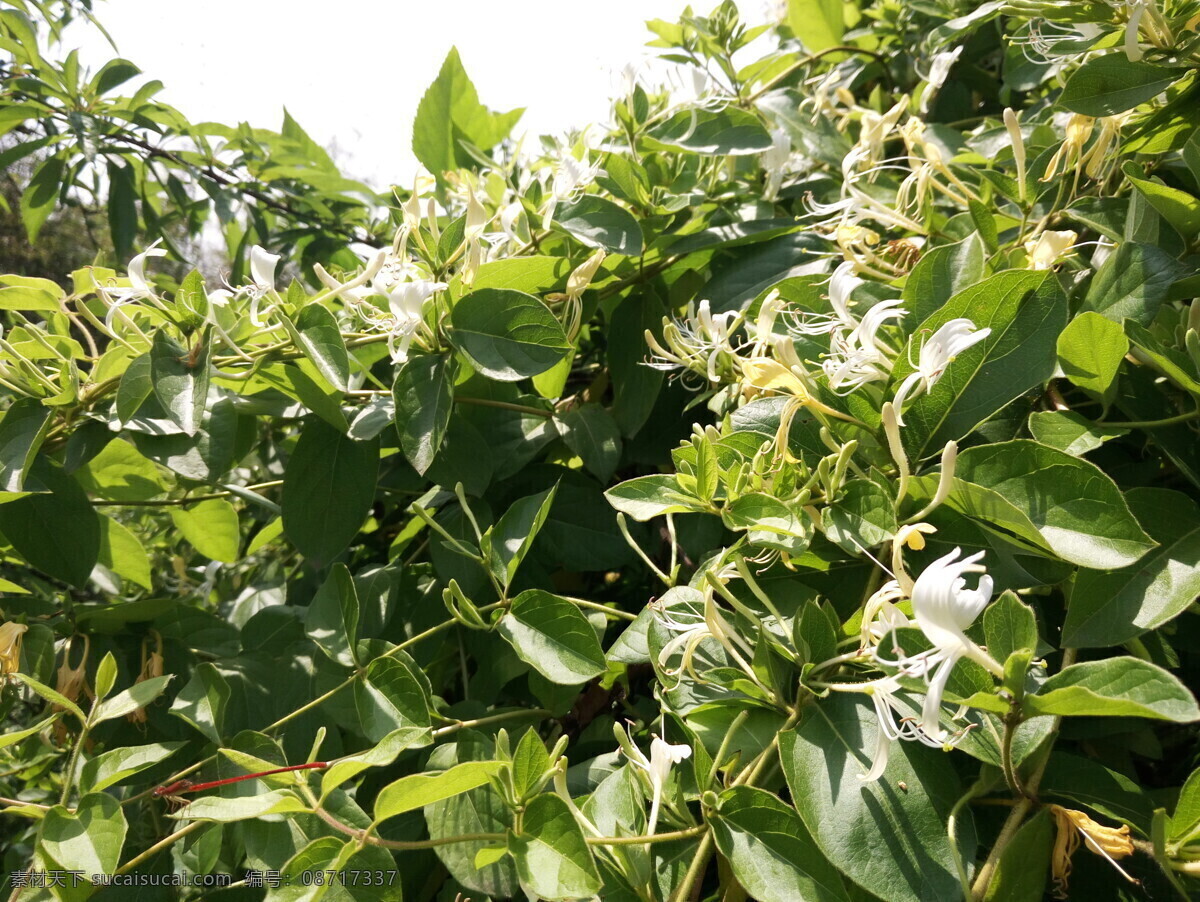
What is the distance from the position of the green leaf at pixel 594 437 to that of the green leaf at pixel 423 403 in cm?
11

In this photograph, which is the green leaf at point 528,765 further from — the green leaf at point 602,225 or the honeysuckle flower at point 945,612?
the green leaf at point 602,225

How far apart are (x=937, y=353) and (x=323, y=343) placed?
1.26 feet

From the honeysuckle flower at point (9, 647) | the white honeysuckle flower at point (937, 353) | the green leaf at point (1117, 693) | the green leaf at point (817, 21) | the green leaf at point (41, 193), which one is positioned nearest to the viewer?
the green leaf at point (1117, 693)

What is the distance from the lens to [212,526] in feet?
2.56

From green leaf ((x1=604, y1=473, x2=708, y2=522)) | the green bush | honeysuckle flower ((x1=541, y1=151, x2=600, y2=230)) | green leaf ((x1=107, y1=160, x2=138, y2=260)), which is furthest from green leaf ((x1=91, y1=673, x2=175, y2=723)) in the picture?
green leaf ((x1=107, y1=160, x2=138, y2=260))

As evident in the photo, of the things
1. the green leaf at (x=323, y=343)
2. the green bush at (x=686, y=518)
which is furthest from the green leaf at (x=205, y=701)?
the green leaf at (x=323, y=343)

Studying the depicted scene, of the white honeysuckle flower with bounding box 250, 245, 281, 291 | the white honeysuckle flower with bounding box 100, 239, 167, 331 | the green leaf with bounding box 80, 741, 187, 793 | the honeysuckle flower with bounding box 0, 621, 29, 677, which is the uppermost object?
the white honeysuckle flower with bounding box 100, 239, 167, 331

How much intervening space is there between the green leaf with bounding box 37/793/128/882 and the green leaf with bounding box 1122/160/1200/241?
67 cm

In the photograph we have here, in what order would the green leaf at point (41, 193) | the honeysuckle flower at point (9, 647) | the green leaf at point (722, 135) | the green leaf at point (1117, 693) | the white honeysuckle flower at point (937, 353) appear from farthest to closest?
the green leaf at point (41, 193), the green leaf at point (722, 135), the honeysuckle flower at point (9, 647), the white honeysuckle flower at point (937, 353), the green leaf at point (1117, 693)

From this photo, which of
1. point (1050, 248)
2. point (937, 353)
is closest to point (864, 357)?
point (937, 353)

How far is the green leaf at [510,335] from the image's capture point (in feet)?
1.81

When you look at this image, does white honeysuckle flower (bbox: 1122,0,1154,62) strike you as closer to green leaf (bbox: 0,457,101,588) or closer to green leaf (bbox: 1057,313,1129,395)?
green leaf (bbox: 1057,313,1129,395)

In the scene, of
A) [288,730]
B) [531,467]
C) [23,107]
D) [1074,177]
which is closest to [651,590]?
[531,467]

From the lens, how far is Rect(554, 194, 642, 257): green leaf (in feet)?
2.03
